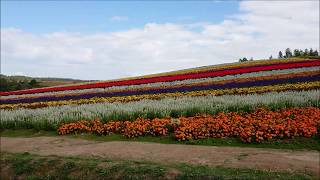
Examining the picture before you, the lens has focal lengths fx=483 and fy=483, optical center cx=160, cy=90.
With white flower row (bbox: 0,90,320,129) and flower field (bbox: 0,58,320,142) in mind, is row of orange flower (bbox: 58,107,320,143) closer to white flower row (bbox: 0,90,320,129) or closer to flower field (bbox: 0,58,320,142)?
flower field (bbox: 0,58,320,142)

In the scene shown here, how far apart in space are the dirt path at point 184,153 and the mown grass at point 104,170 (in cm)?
44

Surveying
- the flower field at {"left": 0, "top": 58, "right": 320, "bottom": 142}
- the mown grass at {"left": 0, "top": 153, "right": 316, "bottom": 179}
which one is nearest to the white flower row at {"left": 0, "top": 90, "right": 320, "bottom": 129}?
the flower field at {"left": 0, "top": 58, "right": 320, "bottom": 142}

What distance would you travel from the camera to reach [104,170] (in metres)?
9.41

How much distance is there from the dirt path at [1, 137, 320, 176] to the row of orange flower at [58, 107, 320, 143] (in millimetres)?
686

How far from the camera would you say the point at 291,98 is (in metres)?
15.3

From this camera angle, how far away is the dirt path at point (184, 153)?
898 centimetres

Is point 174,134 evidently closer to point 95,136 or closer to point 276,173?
point 95,136

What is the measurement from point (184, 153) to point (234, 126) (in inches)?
80.0

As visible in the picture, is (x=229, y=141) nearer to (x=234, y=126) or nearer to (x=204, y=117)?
(x=234, y=126)

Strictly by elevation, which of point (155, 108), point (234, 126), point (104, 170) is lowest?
point (104, 170)

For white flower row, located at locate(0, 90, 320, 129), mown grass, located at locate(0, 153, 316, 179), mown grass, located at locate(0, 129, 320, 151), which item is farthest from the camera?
white flower row, located at locate(0, 90, 320, 129)

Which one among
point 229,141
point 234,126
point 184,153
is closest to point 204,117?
point 234,126

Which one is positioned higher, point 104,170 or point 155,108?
point 155,108

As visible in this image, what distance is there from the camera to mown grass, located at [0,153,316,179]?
8.31 metres
